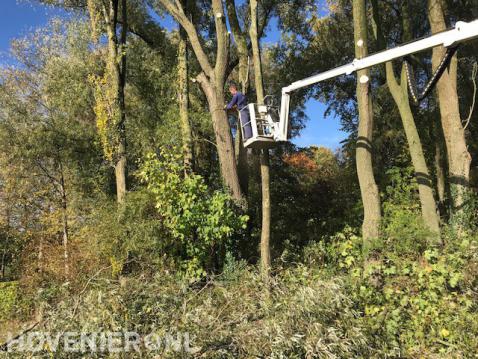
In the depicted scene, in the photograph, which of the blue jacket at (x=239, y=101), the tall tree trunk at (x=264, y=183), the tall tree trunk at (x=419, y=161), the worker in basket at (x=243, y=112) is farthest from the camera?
the tall tree trunk at (x=419, y=161)

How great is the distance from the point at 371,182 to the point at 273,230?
477 cm

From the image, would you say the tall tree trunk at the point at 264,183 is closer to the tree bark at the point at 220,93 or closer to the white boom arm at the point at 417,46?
the white boom arm at the point at 417,46

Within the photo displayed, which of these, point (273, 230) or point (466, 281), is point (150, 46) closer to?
point (273, 230)

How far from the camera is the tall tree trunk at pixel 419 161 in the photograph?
33.8ft

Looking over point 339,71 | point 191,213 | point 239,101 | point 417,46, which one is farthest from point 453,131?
point 191,213

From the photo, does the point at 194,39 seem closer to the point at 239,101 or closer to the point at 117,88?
the point at 117,88

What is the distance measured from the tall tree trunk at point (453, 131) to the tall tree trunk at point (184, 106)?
667 centimetres

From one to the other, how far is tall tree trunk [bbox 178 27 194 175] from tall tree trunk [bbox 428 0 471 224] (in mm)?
6673

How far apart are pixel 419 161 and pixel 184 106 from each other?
6.52 meters

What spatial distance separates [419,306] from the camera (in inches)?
281

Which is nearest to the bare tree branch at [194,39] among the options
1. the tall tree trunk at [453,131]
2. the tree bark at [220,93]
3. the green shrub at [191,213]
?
the tree bark at [220,93]

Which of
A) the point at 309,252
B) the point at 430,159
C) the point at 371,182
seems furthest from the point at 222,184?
the point at 430,159

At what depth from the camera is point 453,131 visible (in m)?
10.7

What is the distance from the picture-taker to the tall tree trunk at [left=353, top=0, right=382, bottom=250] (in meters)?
9.12
